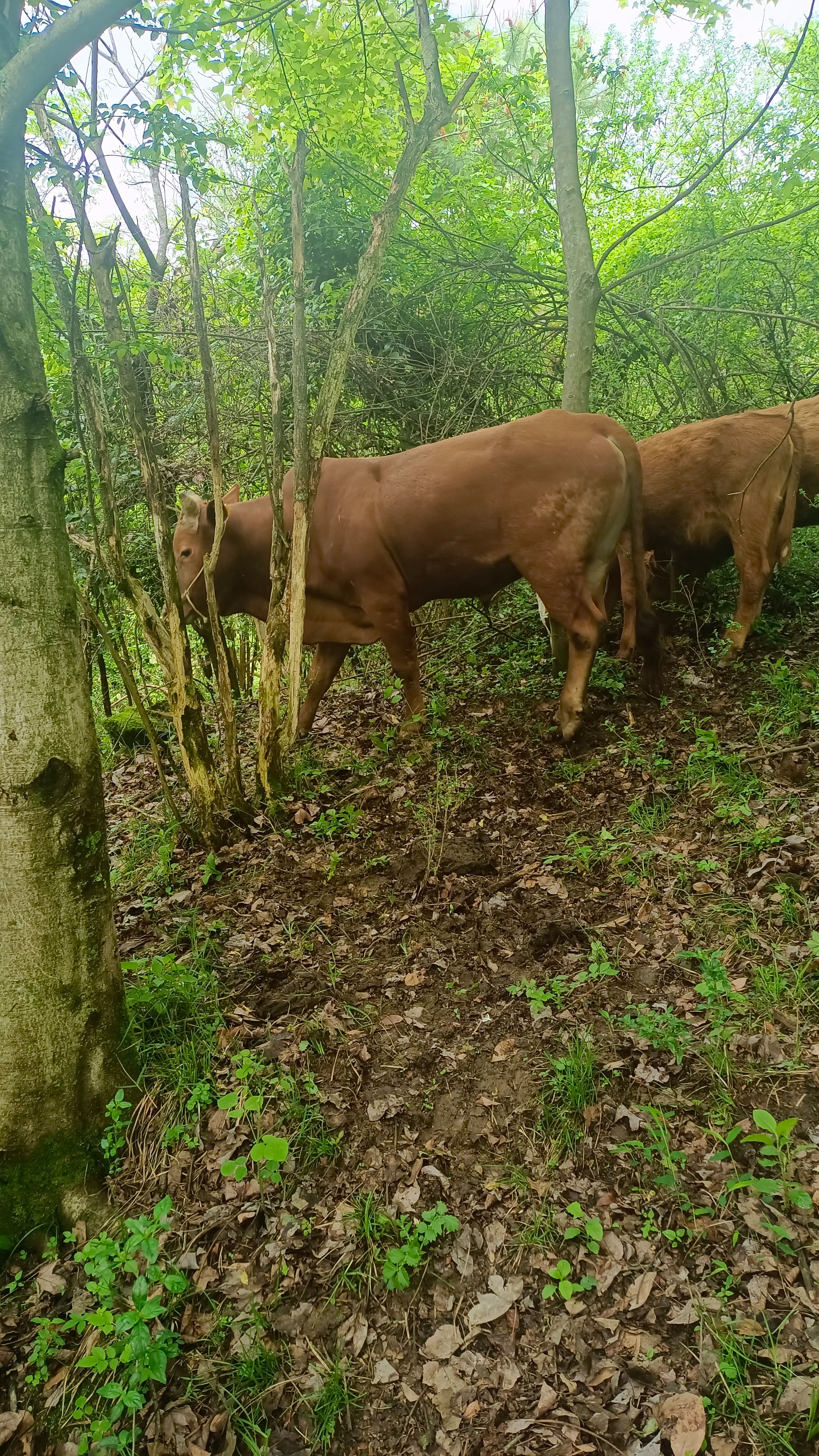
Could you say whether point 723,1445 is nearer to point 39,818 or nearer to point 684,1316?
point 684,1316

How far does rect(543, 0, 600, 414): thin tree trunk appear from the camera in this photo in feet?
17.4

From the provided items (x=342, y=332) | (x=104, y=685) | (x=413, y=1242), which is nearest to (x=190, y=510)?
(x=342, y=332)

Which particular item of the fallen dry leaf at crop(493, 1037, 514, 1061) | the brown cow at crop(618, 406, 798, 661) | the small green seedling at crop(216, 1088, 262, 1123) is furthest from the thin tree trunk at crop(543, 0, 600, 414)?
the small green seedling at crop(216, 1088, 262, 1123)

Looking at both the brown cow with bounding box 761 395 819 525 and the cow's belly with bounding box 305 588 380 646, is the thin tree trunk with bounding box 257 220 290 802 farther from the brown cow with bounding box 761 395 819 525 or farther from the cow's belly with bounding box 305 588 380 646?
the brown cow with bounding box 761 395 819 525

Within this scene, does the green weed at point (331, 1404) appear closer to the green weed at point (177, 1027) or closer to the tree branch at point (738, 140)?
the green weed at point (177, 1027)

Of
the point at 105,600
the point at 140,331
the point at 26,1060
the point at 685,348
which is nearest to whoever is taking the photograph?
the point at 26,1060

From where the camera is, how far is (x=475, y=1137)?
2865 millimetres

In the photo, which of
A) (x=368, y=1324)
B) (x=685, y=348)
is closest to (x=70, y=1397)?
(x=368, y=1324)

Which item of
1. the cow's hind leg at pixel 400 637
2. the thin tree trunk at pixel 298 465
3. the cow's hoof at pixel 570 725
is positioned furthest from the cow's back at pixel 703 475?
the thin tree trunk at pixel 298 465

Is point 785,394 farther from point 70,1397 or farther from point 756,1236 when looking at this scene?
point 70,1397

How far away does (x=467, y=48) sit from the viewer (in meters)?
7.37

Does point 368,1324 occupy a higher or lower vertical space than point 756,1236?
lower

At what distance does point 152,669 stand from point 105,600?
10.1ft

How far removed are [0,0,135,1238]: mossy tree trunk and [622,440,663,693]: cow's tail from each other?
398 cm
